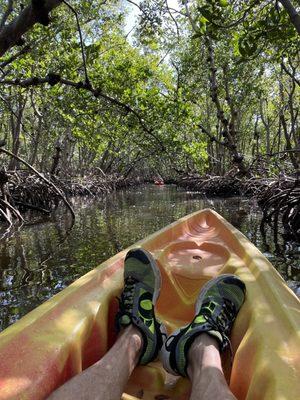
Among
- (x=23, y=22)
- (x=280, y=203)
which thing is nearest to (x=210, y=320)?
(x=23, y=22)

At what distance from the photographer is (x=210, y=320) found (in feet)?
5.82

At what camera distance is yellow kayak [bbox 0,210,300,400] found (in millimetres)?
1268

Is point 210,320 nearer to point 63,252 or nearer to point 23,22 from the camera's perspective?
point 23,22

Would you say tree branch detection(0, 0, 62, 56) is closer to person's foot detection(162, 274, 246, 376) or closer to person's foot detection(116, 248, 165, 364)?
person's foot detection(116, 248, 165, 364)

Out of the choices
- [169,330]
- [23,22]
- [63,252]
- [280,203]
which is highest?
[23,22]

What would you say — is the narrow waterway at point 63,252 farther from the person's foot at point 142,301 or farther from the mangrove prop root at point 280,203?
the person's foot at point 142,301

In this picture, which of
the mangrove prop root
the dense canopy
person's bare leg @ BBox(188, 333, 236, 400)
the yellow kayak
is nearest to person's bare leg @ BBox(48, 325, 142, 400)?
the yellow kayak

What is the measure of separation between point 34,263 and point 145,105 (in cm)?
603

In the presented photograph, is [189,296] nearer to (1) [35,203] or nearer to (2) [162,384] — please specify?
(2) [162,384]

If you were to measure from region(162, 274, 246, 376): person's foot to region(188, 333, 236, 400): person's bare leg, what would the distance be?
1.3 inches

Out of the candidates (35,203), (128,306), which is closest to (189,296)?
(128,306)

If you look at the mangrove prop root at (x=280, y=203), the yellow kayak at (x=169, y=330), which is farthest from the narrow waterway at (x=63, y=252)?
the yellow kayak at (x=169, y=330)

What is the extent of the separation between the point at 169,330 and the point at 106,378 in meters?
0.99

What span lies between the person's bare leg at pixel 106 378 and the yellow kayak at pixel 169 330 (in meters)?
0.10
